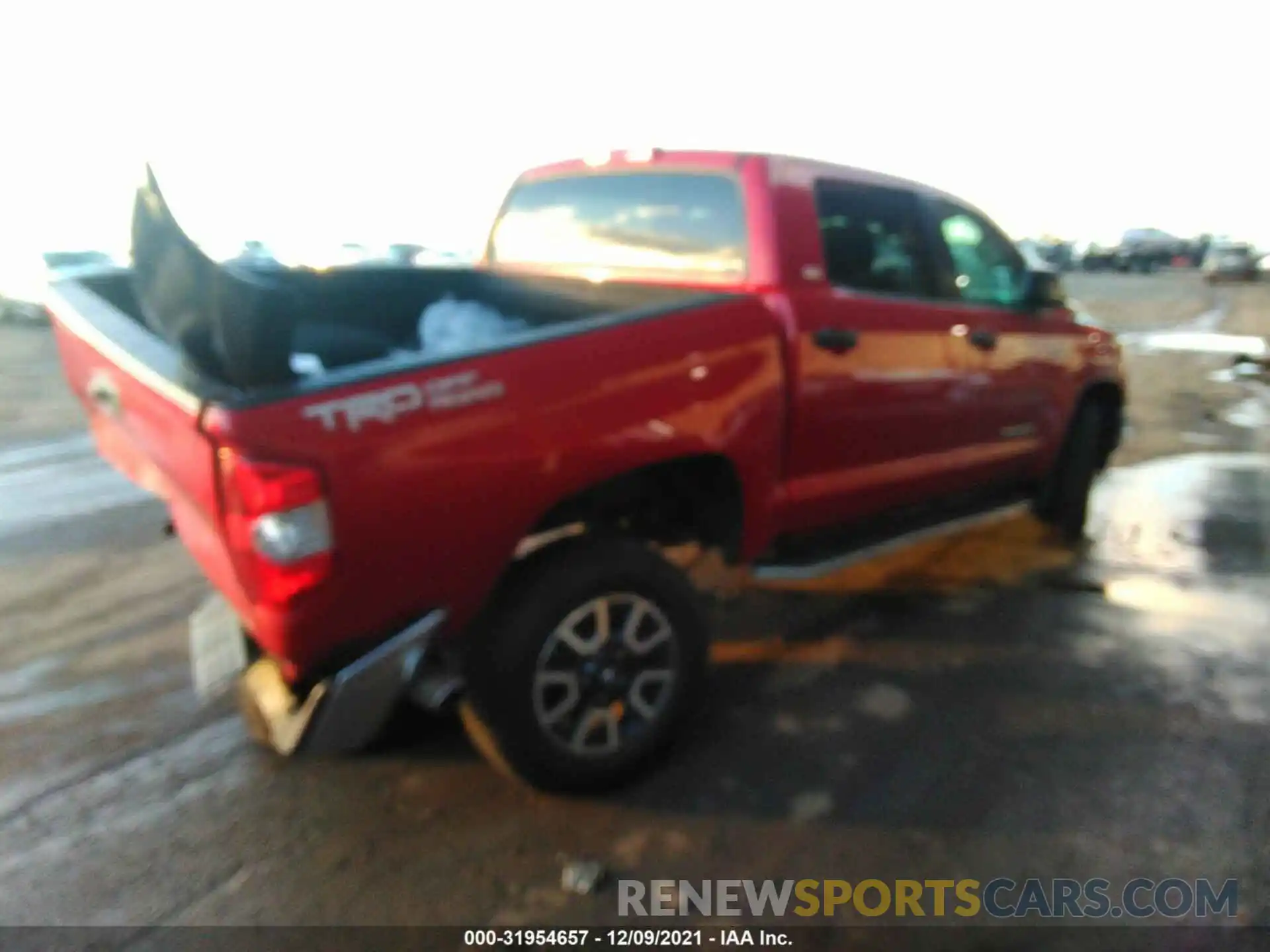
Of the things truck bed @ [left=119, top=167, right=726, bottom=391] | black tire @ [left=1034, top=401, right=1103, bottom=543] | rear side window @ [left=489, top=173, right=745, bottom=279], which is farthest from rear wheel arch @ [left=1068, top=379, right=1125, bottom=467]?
truck bed @ [left=119, top=167, right=726, bottom=391]

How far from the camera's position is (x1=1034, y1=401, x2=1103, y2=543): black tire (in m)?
5.10

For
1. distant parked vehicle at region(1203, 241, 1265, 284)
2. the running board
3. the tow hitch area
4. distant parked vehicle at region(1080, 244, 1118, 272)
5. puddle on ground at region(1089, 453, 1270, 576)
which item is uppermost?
the tow hitch area

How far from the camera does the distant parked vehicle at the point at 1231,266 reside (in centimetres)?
3388

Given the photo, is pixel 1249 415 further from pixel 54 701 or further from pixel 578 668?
pixel 54 701

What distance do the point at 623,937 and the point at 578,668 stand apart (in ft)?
2.39

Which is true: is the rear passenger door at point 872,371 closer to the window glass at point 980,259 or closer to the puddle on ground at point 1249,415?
the window glass at point 980,259

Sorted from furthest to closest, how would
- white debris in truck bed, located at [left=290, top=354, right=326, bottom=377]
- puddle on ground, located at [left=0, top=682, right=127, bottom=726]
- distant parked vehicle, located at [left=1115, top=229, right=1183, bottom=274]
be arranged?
distant parked vehicle, located at [left=1115, top=229, right=1183, bottom=274]
puddle on ground, located at [left=0, top=682, right=127, bottom=726]
white debris in truck bed, located at [left=290, top=354, right=326, bottom=377]

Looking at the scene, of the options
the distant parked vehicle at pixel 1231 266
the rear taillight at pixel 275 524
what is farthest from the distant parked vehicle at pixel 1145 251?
the rear taillight at pixel 275 524

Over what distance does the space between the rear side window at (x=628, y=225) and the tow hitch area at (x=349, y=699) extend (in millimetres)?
1786

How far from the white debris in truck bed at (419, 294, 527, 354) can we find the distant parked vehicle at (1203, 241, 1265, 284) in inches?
1485

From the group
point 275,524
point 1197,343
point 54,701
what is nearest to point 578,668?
point 275,524

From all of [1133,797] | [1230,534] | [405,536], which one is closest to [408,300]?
[405,536]

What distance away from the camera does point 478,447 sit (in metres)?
2.33

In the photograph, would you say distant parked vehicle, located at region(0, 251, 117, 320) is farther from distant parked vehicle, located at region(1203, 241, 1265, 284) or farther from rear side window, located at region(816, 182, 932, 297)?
distant parked vehicle, located at region(1203, 241, 1265, 284)
